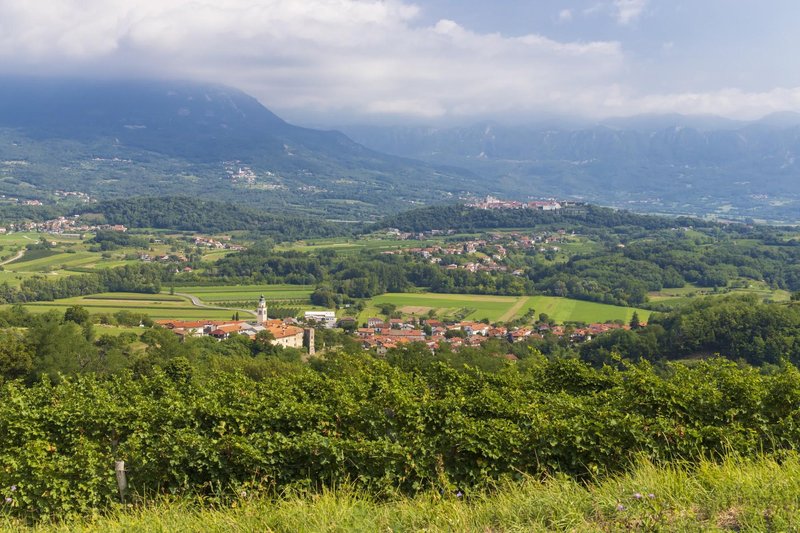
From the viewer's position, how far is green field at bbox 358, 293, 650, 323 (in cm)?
5191

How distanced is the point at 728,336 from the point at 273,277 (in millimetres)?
50758

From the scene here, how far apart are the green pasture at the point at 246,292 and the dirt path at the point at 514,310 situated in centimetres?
2064

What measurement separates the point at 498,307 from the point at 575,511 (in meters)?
53.2

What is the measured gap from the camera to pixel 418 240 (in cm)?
10925

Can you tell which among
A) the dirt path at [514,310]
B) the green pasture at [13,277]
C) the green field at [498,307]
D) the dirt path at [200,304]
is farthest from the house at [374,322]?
the green pasture at [13,277]

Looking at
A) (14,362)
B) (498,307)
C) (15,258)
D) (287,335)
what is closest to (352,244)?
(15,258)

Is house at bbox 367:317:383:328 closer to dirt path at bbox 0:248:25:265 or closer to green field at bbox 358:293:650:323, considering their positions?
green field at bbox 358:293:650:323

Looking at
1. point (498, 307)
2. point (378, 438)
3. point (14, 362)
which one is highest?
point (378, 438)

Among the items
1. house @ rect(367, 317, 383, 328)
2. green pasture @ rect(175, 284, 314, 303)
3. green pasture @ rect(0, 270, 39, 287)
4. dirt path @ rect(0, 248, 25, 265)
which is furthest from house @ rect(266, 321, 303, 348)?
dirt path @ rect(0, 248, 25, 265)

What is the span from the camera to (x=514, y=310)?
55.2 meters

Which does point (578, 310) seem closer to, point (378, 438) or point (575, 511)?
point (378, 438)

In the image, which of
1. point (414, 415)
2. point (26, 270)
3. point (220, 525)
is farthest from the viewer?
point (26, 270)

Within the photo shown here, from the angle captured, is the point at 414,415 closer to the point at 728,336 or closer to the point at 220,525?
the point at 220,525

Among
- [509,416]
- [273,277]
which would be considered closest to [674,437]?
[509,416]
